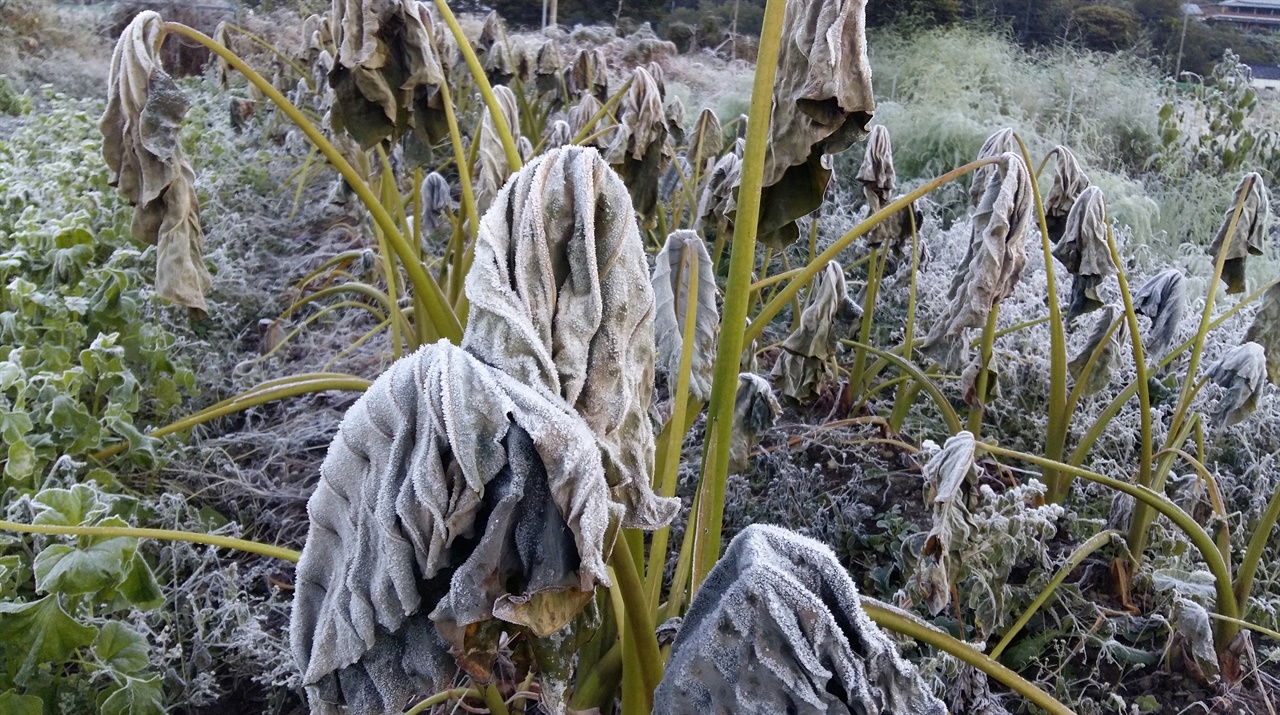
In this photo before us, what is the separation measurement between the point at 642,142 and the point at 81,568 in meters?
1.38

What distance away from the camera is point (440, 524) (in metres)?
0.67

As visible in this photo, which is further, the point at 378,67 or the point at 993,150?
the point at 993,150

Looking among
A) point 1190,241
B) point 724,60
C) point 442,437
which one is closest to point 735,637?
point 442,437

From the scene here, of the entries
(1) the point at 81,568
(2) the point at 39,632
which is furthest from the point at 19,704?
(1) the point at 81,568

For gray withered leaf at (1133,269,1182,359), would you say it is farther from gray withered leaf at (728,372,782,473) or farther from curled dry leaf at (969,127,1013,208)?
gray withered leaf at (728,372,782,473)

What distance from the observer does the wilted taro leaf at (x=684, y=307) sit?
4.33 feet

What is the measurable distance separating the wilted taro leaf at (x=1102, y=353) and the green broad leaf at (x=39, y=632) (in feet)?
6.10

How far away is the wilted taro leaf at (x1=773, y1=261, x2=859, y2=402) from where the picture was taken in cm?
202

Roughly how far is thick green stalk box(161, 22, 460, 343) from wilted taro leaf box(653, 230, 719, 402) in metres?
0.32

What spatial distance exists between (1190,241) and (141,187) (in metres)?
4.44

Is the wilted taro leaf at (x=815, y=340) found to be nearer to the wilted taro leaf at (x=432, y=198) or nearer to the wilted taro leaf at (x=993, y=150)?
the wilted taro leaf at (x=993, y=150)

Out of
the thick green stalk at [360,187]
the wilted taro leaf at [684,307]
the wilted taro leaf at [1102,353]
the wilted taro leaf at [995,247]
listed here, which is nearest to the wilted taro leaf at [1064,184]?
the wilted taro leaf at [1102,353]

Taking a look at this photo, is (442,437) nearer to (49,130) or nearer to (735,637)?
(735,637)

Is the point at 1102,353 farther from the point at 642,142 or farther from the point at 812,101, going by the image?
the point at 812,101
